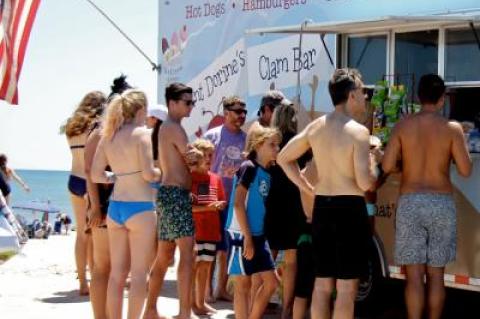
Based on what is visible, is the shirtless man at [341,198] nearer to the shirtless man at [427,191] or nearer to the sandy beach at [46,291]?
the shirtless man at [427,191]

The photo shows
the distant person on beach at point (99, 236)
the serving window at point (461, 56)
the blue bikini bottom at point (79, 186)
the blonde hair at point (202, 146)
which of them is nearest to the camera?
the distant person on beach at point (99, 236)

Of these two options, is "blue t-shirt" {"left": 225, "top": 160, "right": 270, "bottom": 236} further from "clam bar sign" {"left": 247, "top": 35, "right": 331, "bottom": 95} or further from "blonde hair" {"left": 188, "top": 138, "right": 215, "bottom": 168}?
"clam bar sign" {"left": 247, "top": 35, "right": 331, "bottom": 95}

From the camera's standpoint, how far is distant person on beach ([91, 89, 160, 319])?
589 cm

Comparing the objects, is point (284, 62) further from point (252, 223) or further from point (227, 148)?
point (252, 223)

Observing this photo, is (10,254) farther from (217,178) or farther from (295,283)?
(295,283)

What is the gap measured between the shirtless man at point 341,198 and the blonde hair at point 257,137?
1.42 ft

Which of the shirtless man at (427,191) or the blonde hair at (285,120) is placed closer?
the shirtless man at (427,191)

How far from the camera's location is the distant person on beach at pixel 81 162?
7.38 meters

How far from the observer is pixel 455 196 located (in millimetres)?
6539

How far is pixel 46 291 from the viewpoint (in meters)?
8.69

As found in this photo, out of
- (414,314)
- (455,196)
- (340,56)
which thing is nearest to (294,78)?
(340,56)

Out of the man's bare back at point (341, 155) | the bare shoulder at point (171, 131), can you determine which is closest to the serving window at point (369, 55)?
the bare shoulder at point (171, 131)

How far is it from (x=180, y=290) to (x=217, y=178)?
0.94 metres

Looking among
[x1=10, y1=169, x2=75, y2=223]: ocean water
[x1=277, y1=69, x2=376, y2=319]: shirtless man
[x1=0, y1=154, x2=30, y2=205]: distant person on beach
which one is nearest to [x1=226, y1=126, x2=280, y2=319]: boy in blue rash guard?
[x1=277, y1=69, x2=376, y2=319]: shirtless man
